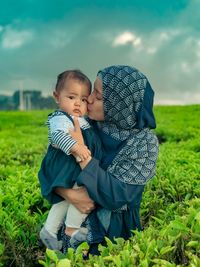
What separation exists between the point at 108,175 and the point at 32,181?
2.05 metres

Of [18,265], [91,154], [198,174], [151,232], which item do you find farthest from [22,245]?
[198,174]

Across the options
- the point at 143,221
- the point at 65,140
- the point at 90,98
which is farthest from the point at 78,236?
the point at 143,221

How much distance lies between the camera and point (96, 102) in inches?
146

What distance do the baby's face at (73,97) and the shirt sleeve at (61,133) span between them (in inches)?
3.8

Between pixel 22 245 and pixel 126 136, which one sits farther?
pixel 22 245

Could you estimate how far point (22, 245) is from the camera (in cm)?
418

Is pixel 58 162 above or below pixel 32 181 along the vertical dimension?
above

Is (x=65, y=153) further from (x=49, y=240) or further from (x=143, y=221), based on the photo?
(x=143, y=221)

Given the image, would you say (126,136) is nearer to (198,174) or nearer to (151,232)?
(151,232)

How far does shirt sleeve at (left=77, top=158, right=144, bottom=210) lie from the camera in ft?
11.6

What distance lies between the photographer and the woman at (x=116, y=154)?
3.61 metres

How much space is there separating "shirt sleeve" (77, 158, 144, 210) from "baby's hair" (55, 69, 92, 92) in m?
0.55

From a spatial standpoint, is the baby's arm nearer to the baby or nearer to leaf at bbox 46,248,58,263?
the baby

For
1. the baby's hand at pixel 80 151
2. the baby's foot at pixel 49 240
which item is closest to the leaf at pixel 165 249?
the baby's hand at pixel 80 151
